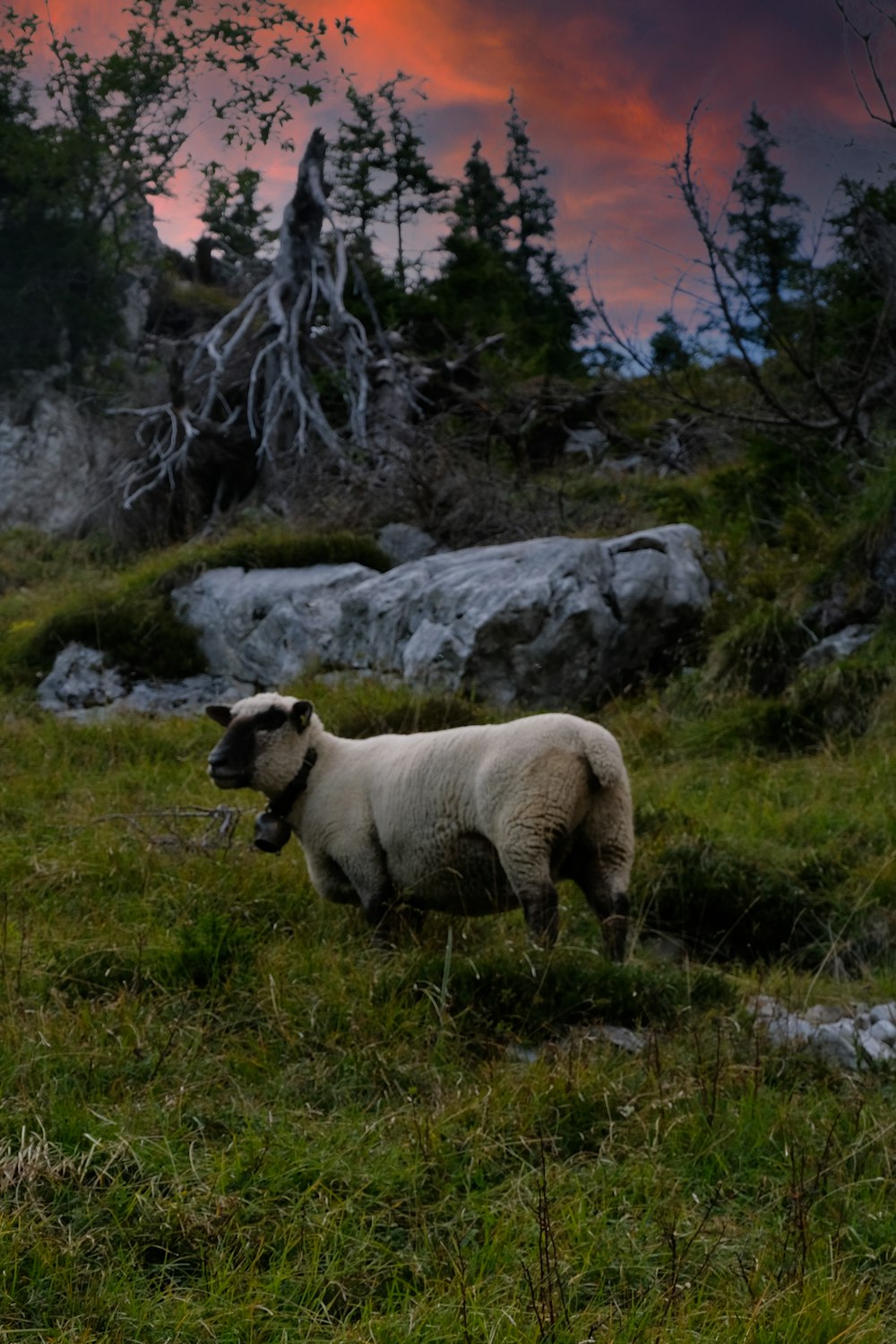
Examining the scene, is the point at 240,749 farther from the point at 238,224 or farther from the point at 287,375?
the point at 238,224

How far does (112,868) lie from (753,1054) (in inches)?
135

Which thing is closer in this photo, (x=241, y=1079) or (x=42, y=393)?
(x=241, y=1079)

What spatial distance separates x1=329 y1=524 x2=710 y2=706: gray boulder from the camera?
1113 cm

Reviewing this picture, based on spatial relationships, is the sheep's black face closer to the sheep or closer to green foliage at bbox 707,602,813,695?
the sheep

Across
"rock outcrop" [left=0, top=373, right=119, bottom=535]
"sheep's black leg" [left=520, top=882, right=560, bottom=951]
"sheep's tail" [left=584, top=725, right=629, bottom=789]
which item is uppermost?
"rock outcrop" [left=0, top=373, right=119, bottom=535]

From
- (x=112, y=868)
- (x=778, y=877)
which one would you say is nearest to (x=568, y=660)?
(x=778, y=877)

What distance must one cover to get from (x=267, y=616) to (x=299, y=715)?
273 inches

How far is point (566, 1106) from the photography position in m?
4.07

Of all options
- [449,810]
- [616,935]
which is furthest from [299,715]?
[616,935]

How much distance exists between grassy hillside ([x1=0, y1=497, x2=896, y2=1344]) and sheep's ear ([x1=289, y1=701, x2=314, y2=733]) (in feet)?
2.86

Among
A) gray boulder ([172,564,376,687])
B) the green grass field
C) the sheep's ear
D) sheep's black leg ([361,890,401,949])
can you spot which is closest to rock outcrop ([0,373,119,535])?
gray boulder ([172,564,376,687])

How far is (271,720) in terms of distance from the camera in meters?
6.09

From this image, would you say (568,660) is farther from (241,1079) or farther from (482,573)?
(241,1079)

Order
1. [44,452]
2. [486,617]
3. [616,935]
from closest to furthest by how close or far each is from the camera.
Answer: [616,935], [486,617], [44,452]
